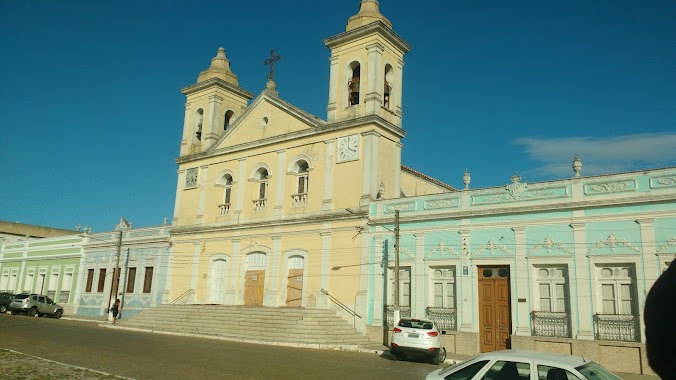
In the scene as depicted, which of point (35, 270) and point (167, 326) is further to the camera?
point (35, 270)

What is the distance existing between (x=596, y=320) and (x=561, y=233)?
315cm

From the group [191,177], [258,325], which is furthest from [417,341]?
[191,177]

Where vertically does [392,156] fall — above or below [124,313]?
above

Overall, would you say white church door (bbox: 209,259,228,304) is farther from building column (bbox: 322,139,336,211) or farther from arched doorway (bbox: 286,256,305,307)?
building column (bbox: 322,139,336,211)

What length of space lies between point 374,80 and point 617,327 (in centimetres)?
1492

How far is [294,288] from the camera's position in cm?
2678

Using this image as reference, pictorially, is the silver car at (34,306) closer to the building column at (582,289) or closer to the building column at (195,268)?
the building column at (195,268)

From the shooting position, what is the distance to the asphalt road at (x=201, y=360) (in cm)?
1273

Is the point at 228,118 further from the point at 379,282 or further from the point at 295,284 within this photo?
the point at 379,282

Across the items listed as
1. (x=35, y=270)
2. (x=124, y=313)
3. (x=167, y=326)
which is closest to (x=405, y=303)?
(x=167, y=326)

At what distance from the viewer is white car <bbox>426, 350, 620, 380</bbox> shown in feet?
21.3

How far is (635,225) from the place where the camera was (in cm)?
1784

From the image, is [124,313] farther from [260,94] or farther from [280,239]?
[260,94]

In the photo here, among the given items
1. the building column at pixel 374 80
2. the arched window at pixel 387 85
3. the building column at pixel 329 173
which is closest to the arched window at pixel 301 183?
the building column at pixel 329 173
